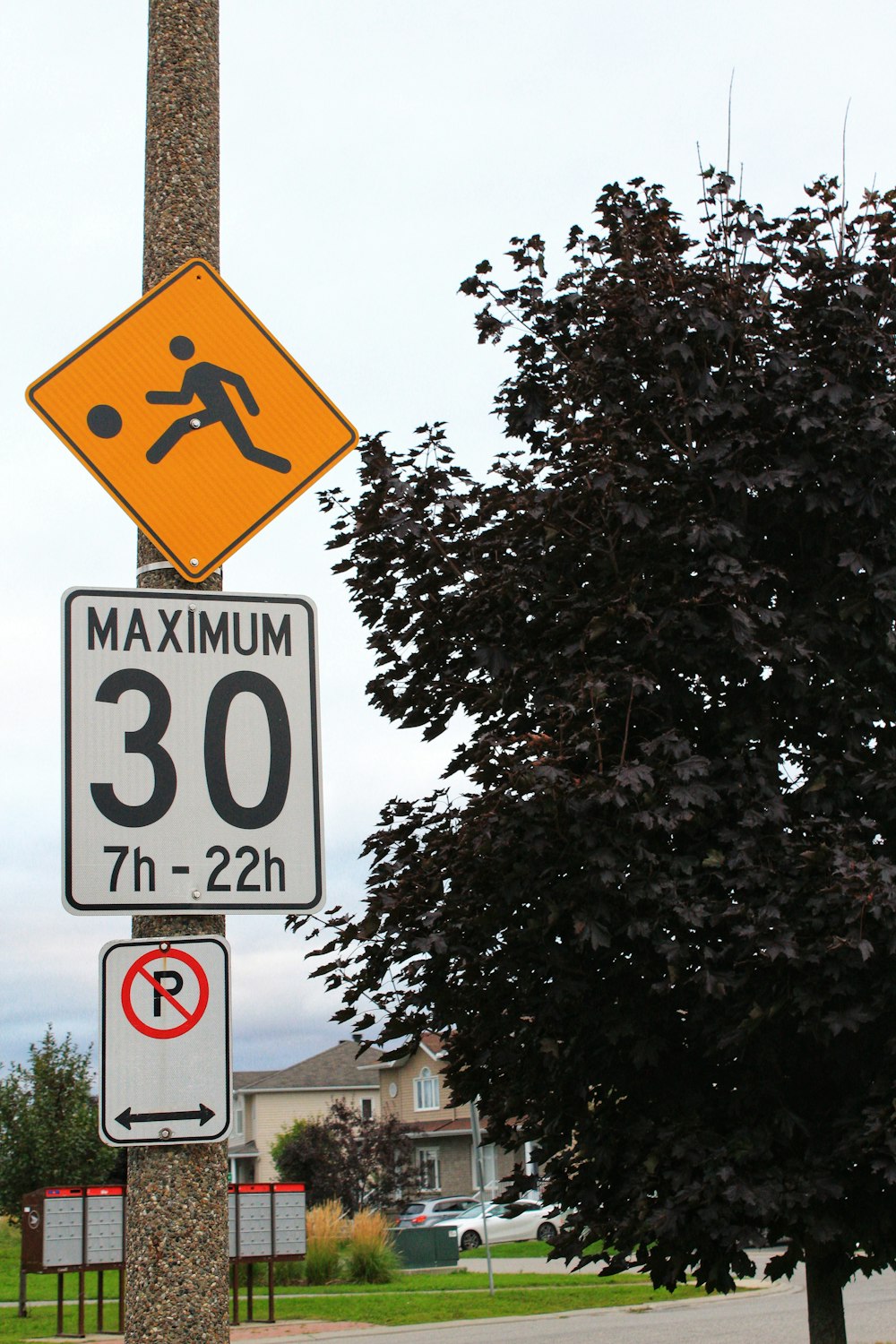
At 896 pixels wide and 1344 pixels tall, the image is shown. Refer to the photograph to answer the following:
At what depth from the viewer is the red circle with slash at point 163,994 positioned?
2.63m

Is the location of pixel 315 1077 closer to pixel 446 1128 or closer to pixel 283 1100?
pixel 283 1100

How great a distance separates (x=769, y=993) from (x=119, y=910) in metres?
4.26

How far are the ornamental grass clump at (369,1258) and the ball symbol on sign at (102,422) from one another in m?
24.3

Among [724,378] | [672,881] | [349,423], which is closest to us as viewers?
[349,423]

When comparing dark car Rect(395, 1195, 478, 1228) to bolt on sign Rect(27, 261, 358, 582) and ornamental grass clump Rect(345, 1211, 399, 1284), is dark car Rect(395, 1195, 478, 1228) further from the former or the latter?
bolt on sign Rect(27, 261, 358, 582)

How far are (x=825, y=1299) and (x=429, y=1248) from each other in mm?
26163

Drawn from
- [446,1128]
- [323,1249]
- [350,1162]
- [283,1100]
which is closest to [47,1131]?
[323,1249]

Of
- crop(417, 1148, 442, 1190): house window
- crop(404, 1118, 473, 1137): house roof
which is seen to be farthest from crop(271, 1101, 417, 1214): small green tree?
crop(417, 1148, 442, 1190): house window

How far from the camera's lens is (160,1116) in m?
2.60

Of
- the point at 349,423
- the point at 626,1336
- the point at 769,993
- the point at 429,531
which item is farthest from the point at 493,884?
the point at 626,1336

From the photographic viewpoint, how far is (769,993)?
6.25 metres

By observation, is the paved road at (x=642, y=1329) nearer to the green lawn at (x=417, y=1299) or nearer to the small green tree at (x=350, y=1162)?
the green lawn at (x=417, y=1299)

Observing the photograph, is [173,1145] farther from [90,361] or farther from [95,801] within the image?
[90,361]

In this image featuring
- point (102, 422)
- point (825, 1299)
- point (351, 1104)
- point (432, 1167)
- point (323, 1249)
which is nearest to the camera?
Result: point (102, 422)
